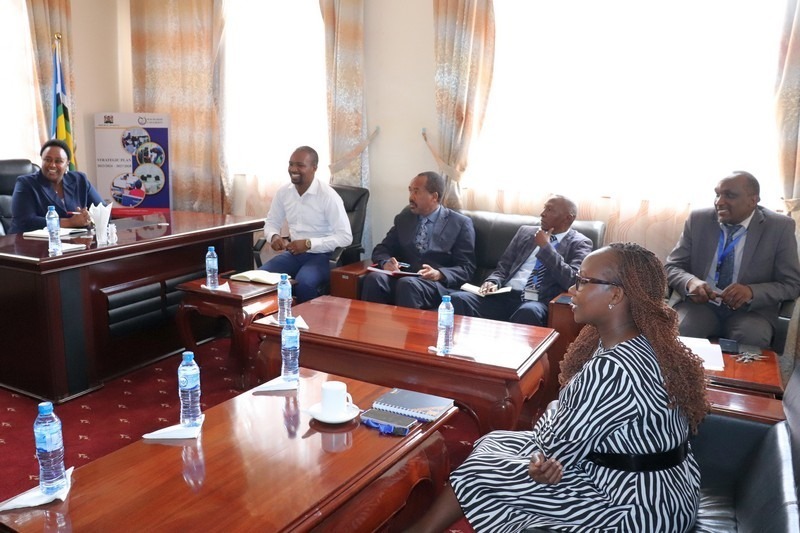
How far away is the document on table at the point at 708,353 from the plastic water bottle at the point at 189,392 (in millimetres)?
1841

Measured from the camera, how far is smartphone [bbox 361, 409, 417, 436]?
74.9 inches

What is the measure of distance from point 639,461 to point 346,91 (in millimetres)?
3903

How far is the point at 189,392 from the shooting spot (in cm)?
193

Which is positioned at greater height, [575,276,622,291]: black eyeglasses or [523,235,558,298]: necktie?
[575,276,622,291]: black eyeglasses

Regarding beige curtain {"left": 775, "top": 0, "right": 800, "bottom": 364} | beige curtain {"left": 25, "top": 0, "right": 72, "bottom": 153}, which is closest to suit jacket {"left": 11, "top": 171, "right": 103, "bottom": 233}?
beige curtain {"left": 25, "top": 0, "right": 72, "bottom": 153}

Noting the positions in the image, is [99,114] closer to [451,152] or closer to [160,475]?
[451,152]

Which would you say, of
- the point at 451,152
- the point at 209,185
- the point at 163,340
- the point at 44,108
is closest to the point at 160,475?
the point at 163,340

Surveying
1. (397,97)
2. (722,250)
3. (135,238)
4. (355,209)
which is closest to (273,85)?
(397,97)

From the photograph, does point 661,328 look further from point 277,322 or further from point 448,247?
point 448,247

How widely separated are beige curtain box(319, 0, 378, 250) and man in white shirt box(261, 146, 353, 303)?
25.1 inches

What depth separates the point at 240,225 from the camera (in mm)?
4305

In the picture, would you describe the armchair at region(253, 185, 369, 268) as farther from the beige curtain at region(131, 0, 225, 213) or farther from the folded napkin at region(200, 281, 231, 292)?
the beige curtain at region(131, 0, 225, 213)

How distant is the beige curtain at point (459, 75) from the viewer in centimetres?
441

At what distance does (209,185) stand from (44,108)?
4.66ft
